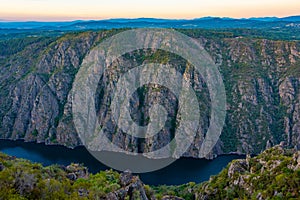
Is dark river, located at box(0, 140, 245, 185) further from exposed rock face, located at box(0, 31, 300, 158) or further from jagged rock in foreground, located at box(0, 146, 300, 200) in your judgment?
jagged rock in foreground, located at box(0, 146, 300, 200)

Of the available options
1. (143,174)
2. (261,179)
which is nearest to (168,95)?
(143,174)

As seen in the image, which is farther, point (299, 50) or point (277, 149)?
point (299, 50)

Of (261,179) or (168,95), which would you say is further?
(168,95)

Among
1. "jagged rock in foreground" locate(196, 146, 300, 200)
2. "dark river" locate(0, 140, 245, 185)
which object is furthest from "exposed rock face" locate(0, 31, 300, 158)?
"jagged rock in foreground" locate(196, 146, 300, 200)

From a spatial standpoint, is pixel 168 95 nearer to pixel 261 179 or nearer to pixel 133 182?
pixel 261 179

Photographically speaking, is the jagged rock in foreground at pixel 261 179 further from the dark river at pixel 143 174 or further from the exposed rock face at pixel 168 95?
the exposed rock face at pixel 168 95

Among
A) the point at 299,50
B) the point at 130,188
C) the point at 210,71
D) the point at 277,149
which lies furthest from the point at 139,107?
the point at 130,188

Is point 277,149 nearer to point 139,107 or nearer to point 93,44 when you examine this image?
point 139,107
